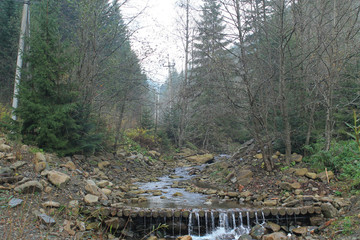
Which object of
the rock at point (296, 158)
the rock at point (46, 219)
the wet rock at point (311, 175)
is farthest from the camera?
the rock at point (296, 158)

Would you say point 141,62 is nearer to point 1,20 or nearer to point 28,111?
point 28,111

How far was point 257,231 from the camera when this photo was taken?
584 centimetres

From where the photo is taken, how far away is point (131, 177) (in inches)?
433

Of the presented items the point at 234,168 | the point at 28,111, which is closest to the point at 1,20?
the point at 28,111

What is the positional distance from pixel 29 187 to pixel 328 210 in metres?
6.61

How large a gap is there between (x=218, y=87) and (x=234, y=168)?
3.89 m

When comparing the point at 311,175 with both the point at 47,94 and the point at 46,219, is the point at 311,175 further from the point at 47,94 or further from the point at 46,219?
the point at 47,94

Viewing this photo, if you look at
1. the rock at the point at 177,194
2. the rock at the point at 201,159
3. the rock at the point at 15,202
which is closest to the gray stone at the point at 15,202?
the rock at the point at 15,202

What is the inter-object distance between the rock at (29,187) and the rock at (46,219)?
75 centimetres

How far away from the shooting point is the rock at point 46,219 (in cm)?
465

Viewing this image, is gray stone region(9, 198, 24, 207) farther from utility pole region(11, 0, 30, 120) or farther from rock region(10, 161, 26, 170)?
utility pole region(11, 0, 30, 120)

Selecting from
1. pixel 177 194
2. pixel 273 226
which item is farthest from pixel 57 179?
pixel 273 226

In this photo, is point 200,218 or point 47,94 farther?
point 47,94

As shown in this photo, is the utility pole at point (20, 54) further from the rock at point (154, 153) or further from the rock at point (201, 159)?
the rock at point (201, 159)
